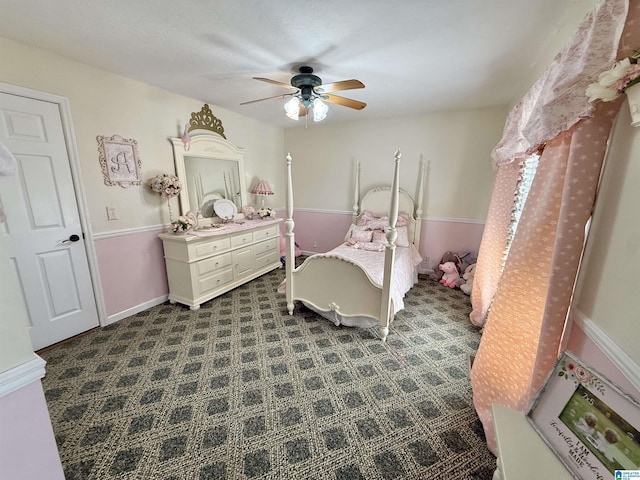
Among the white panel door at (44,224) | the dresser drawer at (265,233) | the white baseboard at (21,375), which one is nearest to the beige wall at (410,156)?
the dresser drawer at (265,233)

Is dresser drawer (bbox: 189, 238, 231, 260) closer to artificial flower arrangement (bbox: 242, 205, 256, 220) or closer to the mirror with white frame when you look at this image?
the mirror with white frame

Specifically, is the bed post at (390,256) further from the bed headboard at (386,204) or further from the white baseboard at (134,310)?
the white baseboard at (134,310)

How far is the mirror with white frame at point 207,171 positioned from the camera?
2.94 meters

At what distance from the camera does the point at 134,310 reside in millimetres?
2672

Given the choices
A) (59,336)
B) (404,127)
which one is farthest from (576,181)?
(59,336)

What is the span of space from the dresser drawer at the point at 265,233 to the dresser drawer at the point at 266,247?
81 millimetres

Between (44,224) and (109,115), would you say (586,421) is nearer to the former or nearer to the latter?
(44,224)

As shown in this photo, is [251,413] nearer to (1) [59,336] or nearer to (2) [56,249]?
(1) [59,336]

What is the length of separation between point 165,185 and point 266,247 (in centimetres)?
160

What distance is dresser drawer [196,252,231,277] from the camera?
110 inches

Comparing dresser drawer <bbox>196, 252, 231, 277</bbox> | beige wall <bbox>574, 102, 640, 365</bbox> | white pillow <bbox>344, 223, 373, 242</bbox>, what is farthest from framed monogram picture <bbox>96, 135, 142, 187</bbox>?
beige wall <bbox>574, 102, 640, 365</bbox>

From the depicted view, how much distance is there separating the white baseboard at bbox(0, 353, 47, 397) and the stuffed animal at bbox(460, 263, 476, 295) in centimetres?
368

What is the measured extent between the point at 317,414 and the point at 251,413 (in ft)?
1.36

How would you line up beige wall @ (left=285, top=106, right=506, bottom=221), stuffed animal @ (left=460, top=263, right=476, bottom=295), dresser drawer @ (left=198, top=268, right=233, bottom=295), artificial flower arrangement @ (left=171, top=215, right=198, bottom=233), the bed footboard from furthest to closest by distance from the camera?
beige wall @ (left=285, top=106, right=506, bottom=221)
stuffed animal @ (left=460, top=263, right=476, bottom=295)
dresser drawer @ (left=198, top=268, right=233, bottom=295)
artificial flower arrangement @ (left=171, top=215, right=198, bottom=233)
the bed footboard
